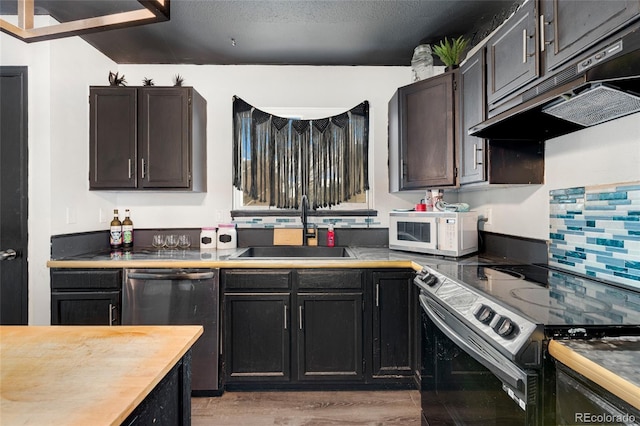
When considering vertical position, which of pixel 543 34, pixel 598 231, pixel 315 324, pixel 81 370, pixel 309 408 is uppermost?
pixel 543 34

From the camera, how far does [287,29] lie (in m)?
2.49

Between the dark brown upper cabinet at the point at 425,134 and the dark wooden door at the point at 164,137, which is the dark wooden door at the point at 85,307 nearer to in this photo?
the dark wooden door at the point at 164,137

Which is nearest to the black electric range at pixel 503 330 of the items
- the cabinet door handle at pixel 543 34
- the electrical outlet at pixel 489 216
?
the electrical outlet at pixel 489 216

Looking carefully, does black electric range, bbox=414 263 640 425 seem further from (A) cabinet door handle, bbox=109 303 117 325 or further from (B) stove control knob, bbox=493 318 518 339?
(A) cabinet door handle, bbox=109 303 117 325

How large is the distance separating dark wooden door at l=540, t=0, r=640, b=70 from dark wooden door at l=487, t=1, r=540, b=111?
0.07 m

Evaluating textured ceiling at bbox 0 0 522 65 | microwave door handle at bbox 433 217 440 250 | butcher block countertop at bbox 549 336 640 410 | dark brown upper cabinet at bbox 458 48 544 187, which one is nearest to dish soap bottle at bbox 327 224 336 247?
microwave door handle at bbox 433 217 440 250

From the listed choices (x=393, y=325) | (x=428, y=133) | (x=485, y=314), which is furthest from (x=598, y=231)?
(x=393, y=325)

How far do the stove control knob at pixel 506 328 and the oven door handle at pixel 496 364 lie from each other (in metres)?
0.08

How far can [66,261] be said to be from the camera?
230 centimetres

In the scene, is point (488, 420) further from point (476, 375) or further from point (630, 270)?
point (630, 270)

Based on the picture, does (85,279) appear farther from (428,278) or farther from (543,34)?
Result: (543,34)

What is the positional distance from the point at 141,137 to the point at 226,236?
979 mm

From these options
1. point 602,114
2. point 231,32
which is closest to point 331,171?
point 231,32

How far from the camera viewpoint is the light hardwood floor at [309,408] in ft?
6.85
